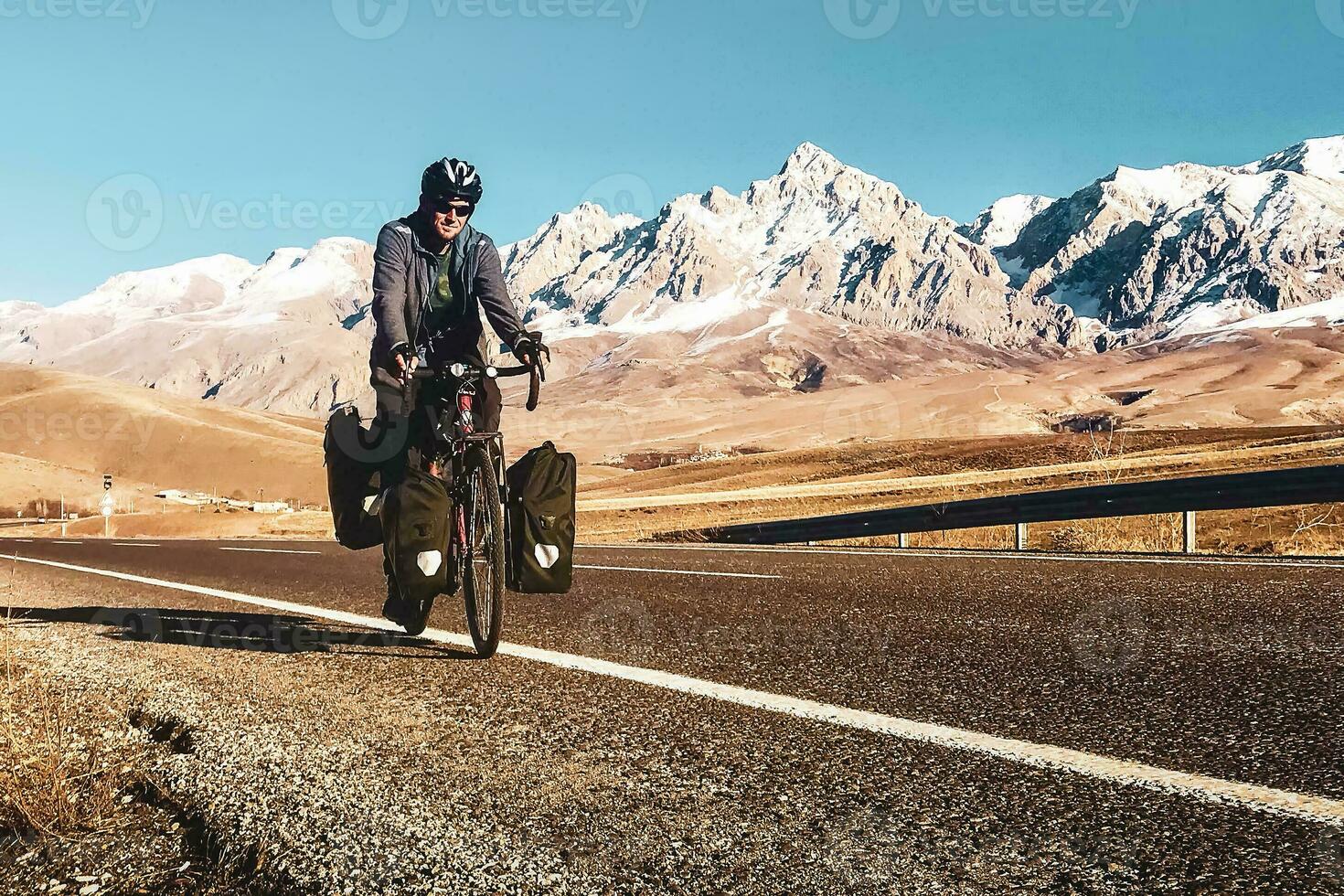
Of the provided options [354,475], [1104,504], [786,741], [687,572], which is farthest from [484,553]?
[1104,504]

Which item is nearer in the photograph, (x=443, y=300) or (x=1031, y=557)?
(x=443, y=300)

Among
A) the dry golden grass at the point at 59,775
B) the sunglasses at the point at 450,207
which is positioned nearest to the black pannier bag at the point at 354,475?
the sunglasses at the point at 450,207

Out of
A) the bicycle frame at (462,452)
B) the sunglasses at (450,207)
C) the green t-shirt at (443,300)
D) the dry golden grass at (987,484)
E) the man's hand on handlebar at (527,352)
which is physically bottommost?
the dry golden grass at (987,484)

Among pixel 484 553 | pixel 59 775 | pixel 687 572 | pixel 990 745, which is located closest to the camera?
pixel 59 775

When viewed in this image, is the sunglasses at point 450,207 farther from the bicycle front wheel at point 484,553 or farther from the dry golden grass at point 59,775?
the dry golden grass at point 59,775

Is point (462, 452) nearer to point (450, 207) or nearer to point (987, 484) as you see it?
point (450, 207)

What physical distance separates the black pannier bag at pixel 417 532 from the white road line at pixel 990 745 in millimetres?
671

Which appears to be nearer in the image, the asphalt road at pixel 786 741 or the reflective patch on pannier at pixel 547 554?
the asphalt road at pixel 786 741

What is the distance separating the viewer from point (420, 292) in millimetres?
5961

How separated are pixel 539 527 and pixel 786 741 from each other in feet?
7.43

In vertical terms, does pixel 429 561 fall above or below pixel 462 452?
below

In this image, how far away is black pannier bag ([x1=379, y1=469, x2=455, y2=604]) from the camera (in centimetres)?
515

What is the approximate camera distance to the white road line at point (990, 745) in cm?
272

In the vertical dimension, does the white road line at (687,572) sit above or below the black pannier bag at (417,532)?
below
